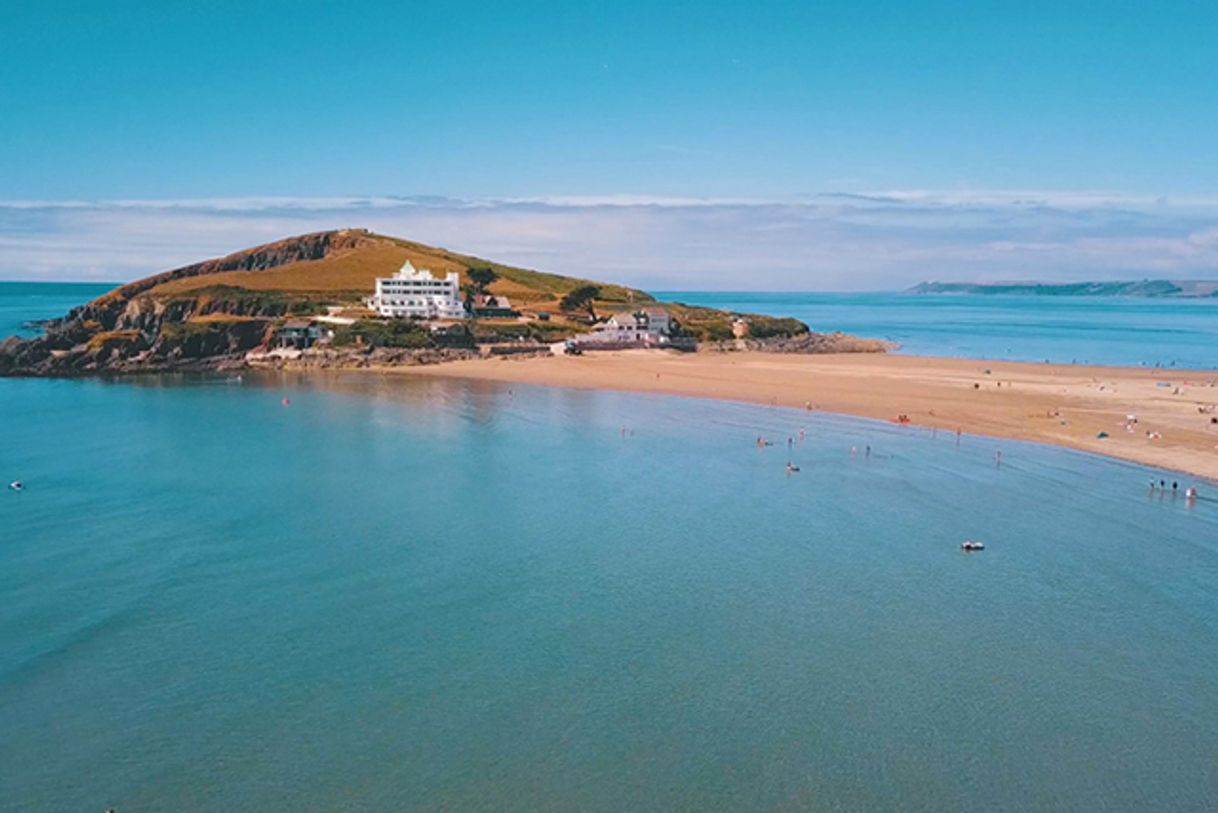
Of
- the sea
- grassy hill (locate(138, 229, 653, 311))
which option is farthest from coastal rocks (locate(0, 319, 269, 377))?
the sea

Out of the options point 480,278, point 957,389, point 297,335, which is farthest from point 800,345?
point 297,335

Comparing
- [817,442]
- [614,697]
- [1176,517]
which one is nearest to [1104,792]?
[614,697]

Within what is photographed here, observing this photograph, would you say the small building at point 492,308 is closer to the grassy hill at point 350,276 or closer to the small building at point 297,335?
the grassy hill at point 350,276

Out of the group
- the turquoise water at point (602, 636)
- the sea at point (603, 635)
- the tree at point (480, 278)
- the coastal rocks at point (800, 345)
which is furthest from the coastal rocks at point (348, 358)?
the turquoise water at point (602, 636)

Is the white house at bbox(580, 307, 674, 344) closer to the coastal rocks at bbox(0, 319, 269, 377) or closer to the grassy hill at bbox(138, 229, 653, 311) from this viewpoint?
the grassy hill at bbox(138, 229, 653, 311)

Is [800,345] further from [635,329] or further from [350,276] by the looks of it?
[350,276]

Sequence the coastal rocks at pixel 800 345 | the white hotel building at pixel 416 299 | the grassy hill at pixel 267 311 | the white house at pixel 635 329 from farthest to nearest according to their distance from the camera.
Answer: the coastal rocks at pixel 800 345
the white hotel building at pixel 416 299
the white house at pixel 635 329
the grassy hill at pixel 267 311
